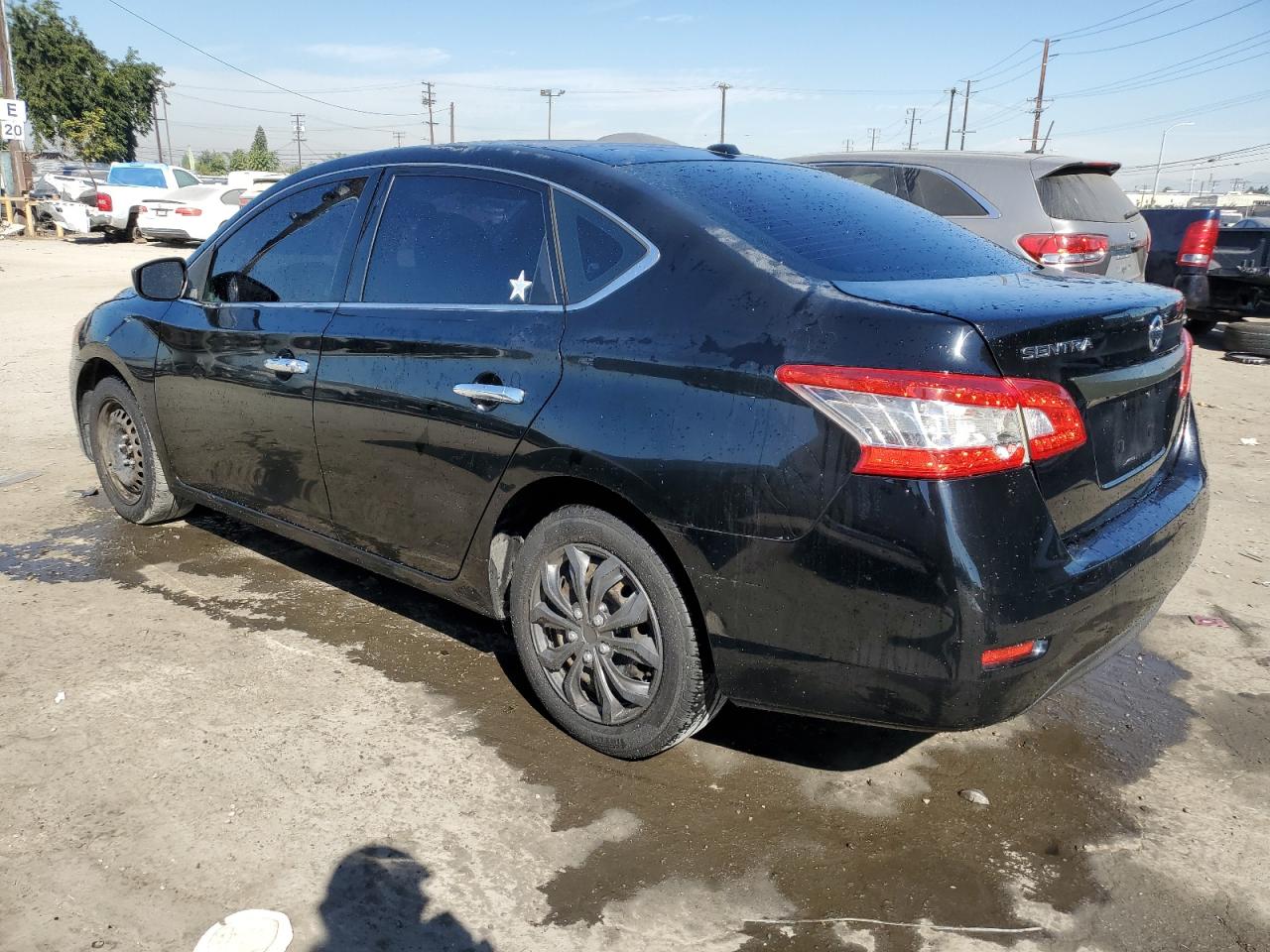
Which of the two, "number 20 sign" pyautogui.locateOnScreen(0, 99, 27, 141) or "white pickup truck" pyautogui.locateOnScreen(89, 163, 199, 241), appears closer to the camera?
"number 20 sign" pyautogui.locateOnScreen(0, 99, 27, 141)

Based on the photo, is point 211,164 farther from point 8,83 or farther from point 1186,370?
point 1186,370

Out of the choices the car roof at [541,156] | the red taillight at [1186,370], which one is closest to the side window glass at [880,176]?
the car roof at [541,156]

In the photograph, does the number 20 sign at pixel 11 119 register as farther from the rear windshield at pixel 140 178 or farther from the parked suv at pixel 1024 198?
the parked suv at pixel 1024 198

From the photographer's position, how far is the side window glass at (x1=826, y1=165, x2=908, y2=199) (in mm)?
7555

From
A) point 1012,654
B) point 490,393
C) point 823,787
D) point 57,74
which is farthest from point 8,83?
point 1012,654

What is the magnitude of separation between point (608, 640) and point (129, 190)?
91.5 ft

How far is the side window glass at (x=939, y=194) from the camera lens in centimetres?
730

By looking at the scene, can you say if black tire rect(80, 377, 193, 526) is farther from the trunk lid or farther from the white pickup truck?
the white pickup truck

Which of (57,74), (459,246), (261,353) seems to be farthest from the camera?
(57,74)

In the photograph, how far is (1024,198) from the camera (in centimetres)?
722

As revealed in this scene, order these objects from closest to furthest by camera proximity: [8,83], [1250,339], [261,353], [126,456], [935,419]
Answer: [935,419] < [261,353] < [126,456] < [1250,339] < [8,83]

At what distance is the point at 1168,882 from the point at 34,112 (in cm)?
A: 5372

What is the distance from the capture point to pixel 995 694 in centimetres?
236

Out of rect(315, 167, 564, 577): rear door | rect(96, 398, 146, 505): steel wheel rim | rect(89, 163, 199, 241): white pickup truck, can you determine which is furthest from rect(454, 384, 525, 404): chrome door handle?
rect(89, 163, 199, 241): white pickup truck
